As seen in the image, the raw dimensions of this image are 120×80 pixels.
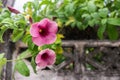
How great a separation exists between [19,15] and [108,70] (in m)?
0.41

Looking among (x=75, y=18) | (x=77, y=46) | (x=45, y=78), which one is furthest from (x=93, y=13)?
(x=45, y=78)

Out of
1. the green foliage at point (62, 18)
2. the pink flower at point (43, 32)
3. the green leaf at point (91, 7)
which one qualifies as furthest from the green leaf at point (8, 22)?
the green leaf at point (91, 7)

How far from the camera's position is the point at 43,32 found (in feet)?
3.34

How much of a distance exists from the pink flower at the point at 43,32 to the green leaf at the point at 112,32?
232 millimetres

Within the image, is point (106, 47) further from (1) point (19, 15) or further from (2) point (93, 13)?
(1) point (19, 15)

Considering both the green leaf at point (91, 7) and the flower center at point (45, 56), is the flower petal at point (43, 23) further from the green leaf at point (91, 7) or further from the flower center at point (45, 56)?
the green leaf at point (91, 7)

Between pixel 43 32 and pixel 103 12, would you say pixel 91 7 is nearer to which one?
pixel 103 12

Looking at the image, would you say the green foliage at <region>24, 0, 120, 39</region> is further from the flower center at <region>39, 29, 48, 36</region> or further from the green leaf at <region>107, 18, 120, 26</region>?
the flower center at <region>39, 29, 48, 36</region>

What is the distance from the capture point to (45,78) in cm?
131

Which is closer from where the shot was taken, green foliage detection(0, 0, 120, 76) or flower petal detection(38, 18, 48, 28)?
Answer: flower petal detection(38, 18, 48, 28)

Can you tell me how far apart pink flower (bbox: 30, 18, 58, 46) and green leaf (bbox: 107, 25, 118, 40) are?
0.23 m

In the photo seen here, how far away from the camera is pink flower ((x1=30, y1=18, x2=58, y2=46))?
1006 mm

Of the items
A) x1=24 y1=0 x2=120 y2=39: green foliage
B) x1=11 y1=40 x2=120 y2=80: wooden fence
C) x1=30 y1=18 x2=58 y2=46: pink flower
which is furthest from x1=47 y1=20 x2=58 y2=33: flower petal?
x1=11 y1=40 x2=120 y2=80: wooden fence

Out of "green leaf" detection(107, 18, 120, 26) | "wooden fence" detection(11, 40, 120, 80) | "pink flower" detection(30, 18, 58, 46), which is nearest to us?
"pink flower" detection(30, 18, 58, 46)
